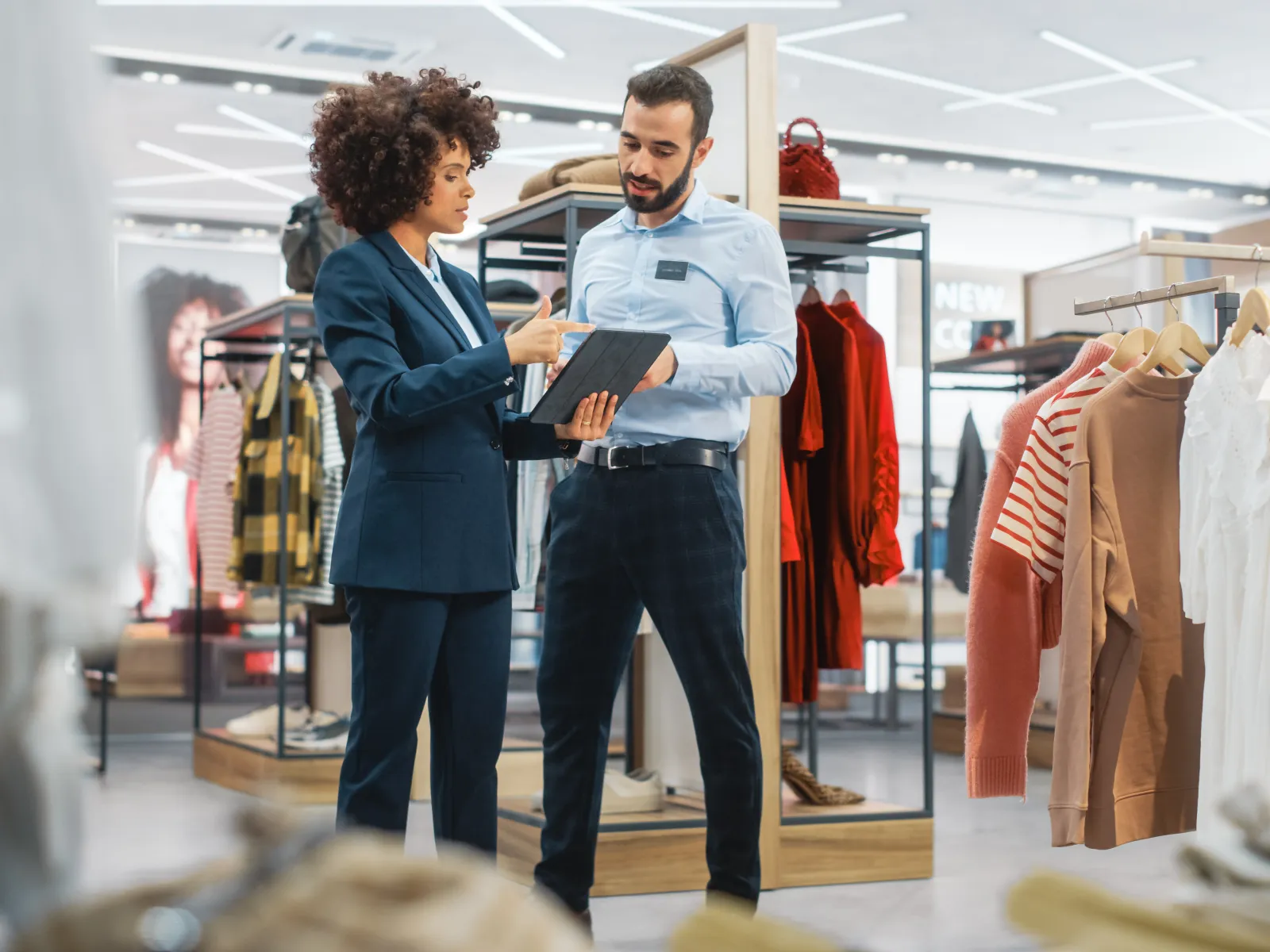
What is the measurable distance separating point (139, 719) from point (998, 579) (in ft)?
Result: 20.2

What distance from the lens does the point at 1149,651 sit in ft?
8.70

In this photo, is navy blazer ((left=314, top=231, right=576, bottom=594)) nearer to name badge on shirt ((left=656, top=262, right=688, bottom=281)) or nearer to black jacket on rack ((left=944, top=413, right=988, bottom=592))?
name badge on shirt ((left=656, top=262, right=688, bottom=281))

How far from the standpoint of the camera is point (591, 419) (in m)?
2.42

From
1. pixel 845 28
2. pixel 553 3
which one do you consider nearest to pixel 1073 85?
pixel 845 28

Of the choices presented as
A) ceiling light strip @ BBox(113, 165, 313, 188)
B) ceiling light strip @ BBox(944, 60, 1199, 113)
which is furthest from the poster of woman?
ceiling light strip @ BBox(944, 60, 1199, 113)

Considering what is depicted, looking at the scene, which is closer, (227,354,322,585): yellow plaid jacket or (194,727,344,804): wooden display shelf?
(194,727,344,804): wooden display shelf

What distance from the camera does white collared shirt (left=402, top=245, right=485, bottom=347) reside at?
240cm

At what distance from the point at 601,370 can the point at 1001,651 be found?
1005 mm

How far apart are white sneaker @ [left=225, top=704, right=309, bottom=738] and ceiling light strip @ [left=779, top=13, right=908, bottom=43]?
4.03 metres

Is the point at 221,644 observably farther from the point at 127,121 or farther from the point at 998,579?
the point at 998,579

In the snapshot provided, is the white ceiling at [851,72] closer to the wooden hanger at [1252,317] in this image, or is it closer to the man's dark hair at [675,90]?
the man's dark hair at [675,90]

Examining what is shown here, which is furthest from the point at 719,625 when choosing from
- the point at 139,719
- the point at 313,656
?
the point at 139,719

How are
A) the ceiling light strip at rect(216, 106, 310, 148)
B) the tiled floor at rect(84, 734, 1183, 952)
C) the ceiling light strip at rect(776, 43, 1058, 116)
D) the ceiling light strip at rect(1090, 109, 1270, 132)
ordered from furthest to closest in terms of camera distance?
the ceiling light strip at rect(1090, 109, 1270, 132) < the ceiling light strip at rect(216, 106, 310, 148) < the ceiling light strip at rect(776, 43, 1058, 116) < the tiled floor at rect(84, 734, 1183, 952)

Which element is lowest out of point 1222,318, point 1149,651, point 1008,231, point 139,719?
point 139,719
